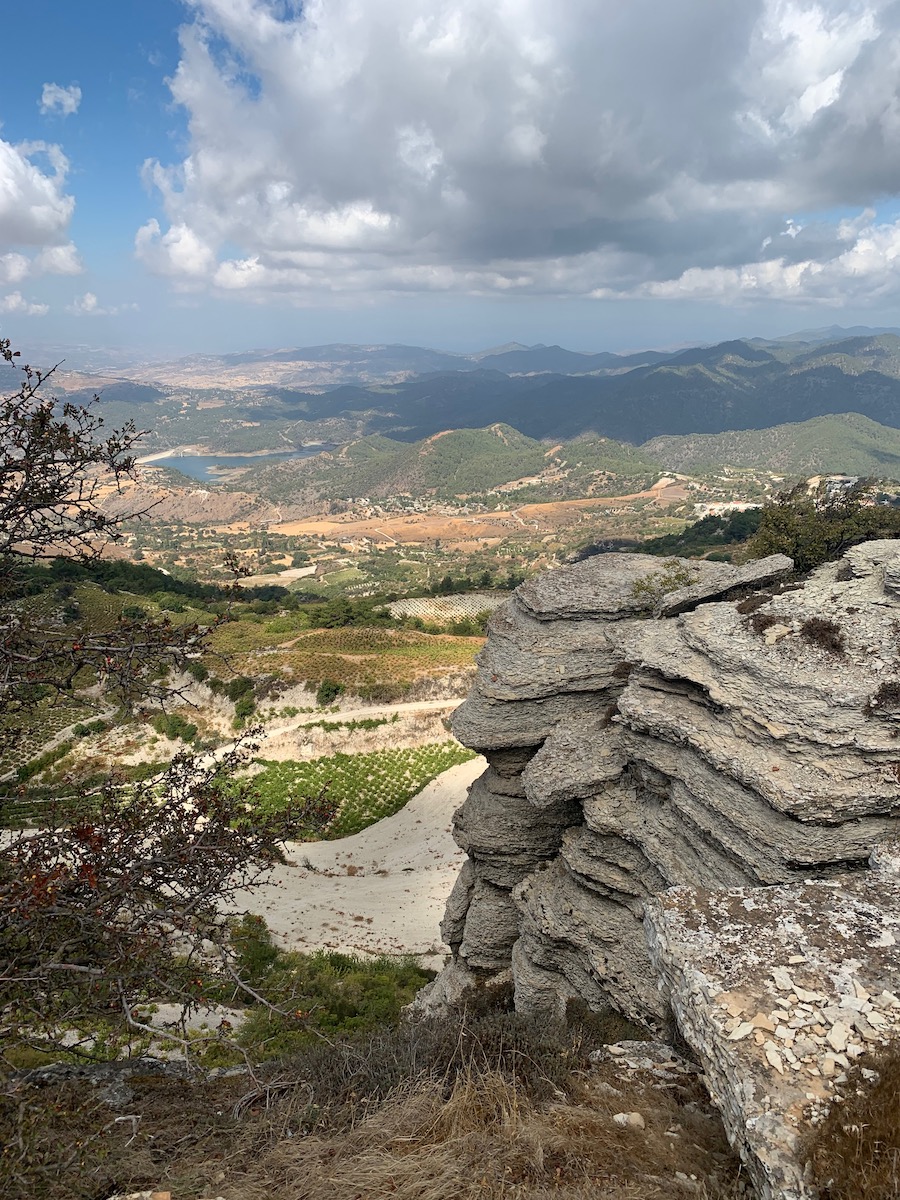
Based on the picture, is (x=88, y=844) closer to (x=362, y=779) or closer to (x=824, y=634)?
(x=824, y=634)

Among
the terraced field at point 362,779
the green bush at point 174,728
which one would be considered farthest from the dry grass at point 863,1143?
the green bush at point 174,728

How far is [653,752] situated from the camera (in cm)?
1192

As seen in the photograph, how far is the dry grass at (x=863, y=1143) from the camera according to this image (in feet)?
15.2

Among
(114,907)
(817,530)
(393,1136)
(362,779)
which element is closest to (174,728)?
(362,779)

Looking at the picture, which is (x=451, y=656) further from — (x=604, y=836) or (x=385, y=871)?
(x=604, y=836)

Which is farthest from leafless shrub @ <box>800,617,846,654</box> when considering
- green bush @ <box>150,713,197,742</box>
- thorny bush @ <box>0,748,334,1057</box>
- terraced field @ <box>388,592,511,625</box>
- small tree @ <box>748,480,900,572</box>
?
terraced field @ <box>388,592,511,625</box>

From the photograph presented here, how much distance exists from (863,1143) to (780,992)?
1667 mm

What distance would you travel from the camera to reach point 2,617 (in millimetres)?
7145

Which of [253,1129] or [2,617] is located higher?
[2,617]

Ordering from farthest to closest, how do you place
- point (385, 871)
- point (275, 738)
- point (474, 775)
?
point (275, 738)
point (474, 775)
point (385, 871)

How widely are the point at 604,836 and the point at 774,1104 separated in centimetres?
767

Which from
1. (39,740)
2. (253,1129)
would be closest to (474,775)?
(39,740)

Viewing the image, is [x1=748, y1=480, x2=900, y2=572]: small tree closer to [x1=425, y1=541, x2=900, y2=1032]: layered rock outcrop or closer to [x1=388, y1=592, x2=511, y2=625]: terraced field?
[x1=425, y1=541, x2=900, y2=1032]: layered rock outcrop

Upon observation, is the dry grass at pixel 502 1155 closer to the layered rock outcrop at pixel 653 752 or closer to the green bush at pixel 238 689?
the layered rock outcrop at pixel 653 752
